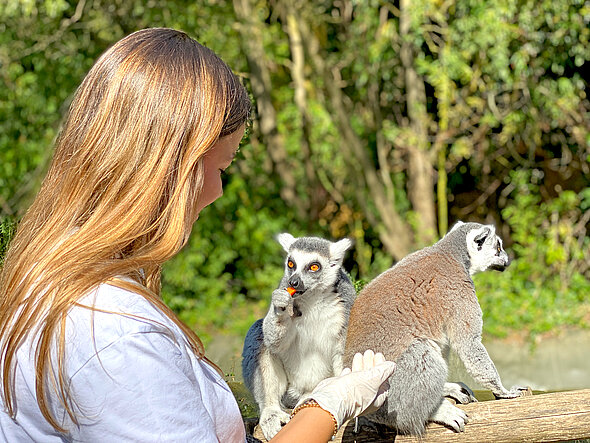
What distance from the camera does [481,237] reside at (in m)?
2.57

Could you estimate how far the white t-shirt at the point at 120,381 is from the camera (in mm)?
967

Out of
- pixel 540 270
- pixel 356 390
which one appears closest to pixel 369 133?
pixel 540 270

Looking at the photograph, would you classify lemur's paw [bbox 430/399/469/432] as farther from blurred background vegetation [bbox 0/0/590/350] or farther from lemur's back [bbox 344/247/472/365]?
blurred background vegetation [bbox 0/0/590/350]

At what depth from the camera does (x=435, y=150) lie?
745 cm

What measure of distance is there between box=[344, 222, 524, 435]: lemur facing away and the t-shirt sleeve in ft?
4.12

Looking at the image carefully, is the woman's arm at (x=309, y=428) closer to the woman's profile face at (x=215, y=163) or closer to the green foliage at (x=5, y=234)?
the woman's profile face at (x=215, y=163)

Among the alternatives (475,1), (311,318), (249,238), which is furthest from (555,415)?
(249,238)

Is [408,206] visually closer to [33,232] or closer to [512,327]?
[512,327]

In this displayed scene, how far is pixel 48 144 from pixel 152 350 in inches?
285

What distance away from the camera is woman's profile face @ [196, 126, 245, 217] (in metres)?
1.20

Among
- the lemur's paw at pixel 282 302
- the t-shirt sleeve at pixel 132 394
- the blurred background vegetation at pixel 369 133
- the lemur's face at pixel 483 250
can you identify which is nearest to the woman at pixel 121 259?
the t-shirt sleeve at pixel 132 394

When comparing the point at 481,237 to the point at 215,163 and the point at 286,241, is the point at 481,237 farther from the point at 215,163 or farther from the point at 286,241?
the point at 215,163

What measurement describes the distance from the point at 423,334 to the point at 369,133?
20.1 ft

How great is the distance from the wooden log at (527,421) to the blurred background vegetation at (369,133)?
13.8 feet
